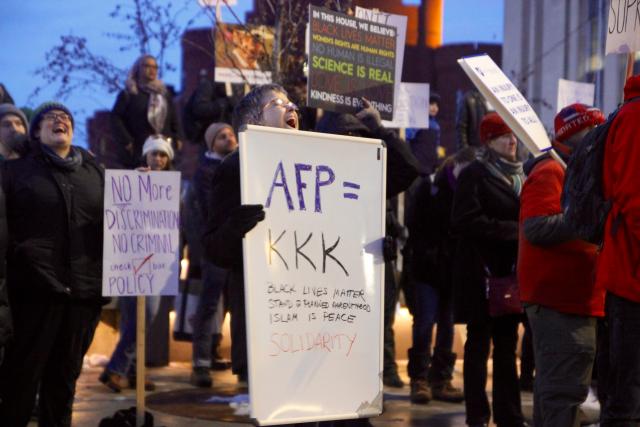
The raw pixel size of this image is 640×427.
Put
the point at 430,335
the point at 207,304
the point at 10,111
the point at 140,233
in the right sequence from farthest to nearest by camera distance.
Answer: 1. the point at 207,304
2. the point at 430,335
3. the point at 10,111
4. the point at 140,233

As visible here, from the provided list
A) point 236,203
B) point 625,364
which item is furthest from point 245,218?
point 625,364

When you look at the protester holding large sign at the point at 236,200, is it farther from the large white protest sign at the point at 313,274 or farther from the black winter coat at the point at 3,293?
the black winter coat at the point at 3,293

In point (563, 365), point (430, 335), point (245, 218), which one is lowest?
point (430, 335)

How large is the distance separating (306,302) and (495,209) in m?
2.75

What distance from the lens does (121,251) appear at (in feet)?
23.9

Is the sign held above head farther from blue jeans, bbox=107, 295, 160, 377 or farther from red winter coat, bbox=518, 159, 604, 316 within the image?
blue jeans, bbox=107, 295, 160, 377

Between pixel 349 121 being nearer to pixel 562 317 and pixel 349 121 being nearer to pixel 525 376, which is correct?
pixel 562 317

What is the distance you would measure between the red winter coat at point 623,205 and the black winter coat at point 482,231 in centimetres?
243

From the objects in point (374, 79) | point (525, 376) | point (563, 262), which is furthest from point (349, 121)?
point (525, 376)

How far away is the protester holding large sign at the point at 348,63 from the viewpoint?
6.54 m

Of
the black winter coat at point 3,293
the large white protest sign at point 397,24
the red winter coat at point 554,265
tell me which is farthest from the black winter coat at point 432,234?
the black winter coat at point 3,293

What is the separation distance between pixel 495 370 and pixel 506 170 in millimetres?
1304

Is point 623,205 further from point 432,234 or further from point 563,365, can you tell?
point 432,234

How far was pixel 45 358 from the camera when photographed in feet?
22.4
